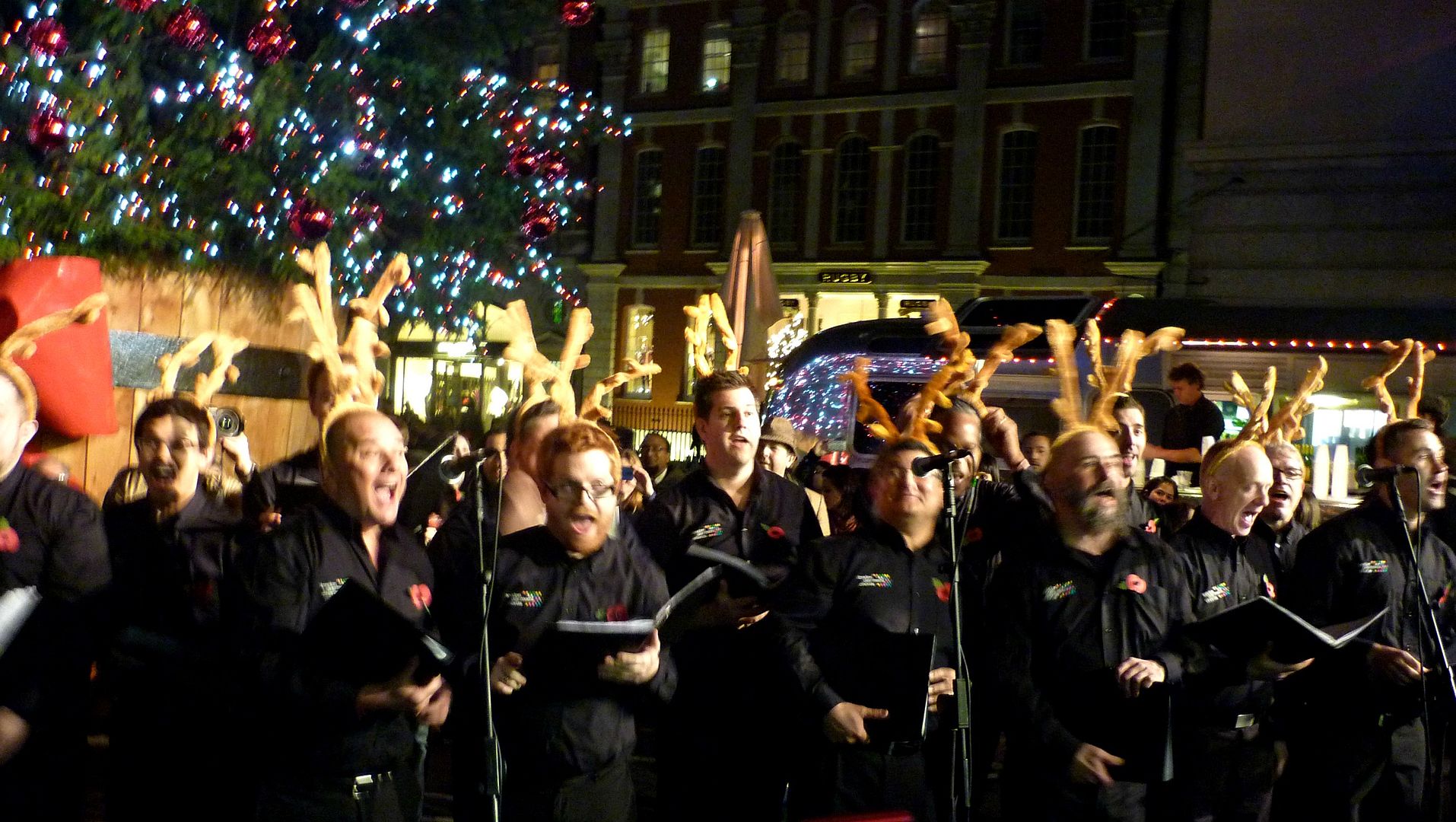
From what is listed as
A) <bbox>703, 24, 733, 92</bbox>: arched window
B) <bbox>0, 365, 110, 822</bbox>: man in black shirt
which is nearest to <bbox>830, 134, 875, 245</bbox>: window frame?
<bbox>703, 24, 733, 92</bbox>: arched window

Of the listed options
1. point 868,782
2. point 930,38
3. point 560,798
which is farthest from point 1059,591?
point 930,38

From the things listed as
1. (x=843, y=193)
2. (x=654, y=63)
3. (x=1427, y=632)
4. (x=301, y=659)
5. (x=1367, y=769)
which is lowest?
(x=1367, y=769)

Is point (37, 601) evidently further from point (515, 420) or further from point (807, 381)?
point (807, 381)

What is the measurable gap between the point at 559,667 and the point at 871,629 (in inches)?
45.2

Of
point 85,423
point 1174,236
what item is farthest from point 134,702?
point 1174,236

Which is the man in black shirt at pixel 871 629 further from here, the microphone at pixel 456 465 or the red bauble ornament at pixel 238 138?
the red bauble ornament at pixel 238 138

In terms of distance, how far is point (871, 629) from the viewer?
431cm

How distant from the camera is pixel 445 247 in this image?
1396 centimetres

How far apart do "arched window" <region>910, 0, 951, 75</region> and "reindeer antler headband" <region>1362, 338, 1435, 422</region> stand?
62.2ft

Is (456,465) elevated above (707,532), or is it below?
above

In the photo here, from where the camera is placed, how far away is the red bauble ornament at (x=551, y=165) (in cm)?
1432

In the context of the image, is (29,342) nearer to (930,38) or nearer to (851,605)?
(851,605)

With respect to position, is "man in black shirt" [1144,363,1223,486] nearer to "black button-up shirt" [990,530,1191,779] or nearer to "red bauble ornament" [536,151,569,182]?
"black button-up shirt" [990,530,1191,779]

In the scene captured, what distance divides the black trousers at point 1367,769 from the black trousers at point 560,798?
3078mm
